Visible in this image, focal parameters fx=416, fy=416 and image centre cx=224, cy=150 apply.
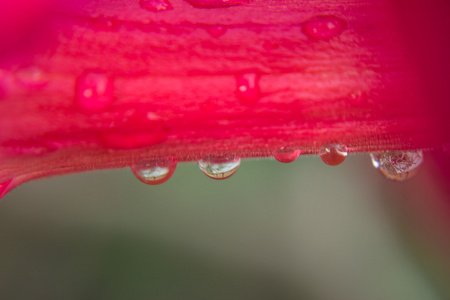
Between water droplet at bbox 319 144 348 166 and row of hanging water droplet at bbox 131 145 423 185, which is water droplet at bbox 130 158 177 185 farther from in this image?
water droplet at bbox 319 144 348 166

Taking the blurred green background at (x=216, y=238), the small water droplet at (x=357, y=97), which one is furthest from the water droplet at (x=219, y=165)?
the blurred green background at (x=216, y=238)

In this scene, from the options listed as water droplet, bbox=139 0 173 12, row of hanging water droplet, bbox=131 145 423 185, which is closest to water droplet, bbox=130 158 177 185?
row of hanging water droplet, bbox=131 145 423 185

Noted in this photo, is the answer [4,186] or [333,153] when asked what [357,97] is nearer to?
[333,153]

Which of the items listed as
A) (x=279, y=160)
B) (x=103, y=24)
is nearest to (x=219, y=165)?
(x=279, y=160)

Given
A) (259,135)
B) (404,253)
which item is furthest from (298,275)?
(259,135)

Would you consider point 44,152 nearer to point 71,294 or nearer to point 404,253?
point 71,294

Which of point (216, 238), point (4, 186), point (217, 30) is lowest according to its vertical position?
point (4, 186)

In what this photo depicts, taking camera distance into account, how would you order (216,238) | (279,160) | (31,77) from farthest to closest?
1. (216,238)
2. (279,160)
3. (31,77)
